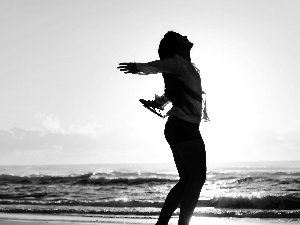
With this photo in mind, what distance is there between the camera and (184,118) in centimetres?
352

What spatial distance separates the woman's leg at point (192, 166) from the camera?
11.4 feet

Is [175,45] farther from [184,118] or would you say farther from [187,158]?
[187,158]

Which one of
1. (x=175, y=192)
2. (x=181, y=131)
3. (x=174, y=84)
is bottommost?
(x=175, y=192)

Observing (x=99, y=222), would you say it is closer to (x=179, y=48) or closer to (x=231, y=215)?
(x=231, y=215)

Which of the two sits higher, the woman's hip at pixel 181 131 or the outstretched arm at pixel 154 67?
the outstretched arm at pixel 154 67

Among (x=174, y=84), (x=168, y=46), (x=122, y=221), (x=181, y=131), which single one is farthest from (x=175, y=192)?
(x=122, y=221)

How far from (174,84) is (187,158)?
0.52 m

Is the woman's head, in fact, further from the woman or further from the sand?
the sand

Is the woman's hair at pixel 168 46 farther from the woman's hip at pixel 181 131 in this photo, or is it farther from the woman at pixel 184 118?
the woman's hip at pixel 181 131

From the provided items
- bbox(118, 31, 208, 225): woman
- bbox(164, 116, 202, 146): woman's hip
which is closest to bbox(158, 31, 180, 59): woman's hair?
bbox(118, 31, 208, 225): woman

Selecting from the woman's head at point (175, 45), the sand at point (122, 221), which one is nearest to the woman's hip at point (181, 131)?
the woman's head at point (175, 45)

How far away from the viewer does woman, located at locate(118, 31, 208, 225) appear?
11.4ft

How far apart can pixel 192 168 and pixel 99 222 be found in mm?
5420

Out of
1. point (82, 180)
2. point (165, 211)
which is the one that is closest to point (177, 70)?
point (165, 211)
